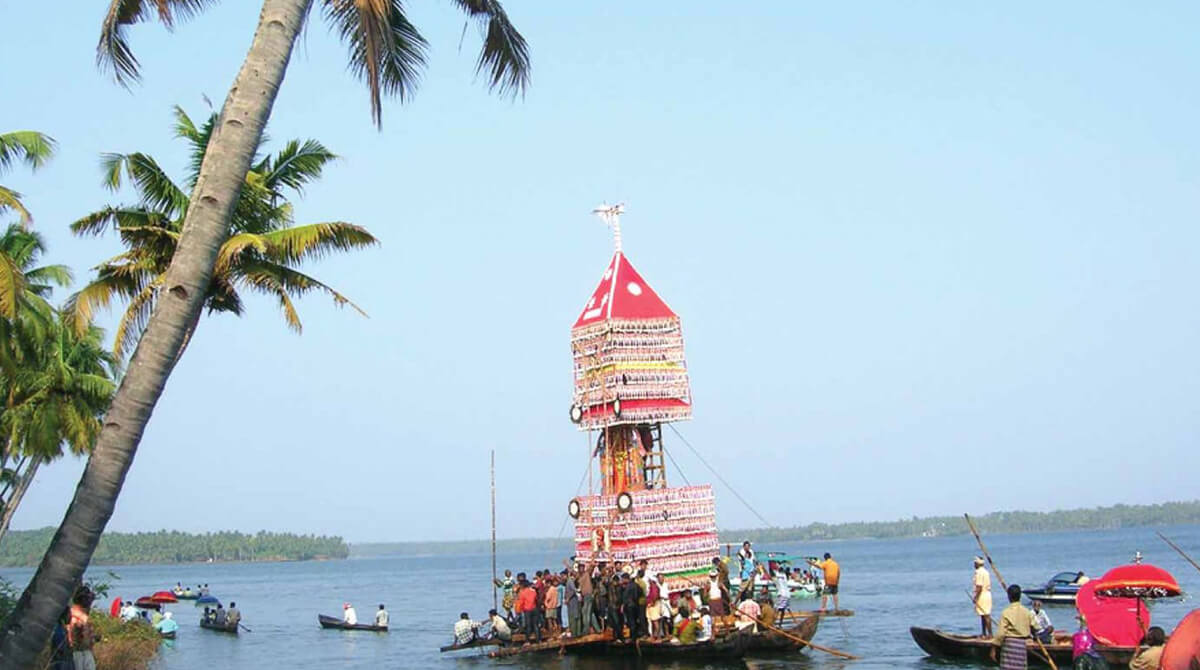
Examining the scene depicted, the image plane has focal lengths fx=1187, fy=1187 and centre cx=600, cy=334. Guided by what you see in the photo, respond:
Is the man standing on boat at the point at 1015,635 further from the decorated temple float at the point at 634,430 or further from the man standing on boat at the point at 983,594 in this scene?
the decorated temple float at the point at 634,430

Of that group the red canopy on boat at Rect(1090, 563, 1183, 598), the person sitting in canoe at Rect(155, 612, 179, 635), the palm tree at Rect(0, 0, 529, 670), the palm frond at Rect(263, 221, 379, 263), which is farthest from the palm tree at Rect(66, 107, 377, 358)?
the person sitting in canoe at Rect(155, 612, 179, 635)

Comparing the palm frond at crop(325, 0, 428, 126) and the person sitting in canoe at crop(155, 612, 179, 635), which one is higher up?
the palm frond at crop(325, 0, 428, 126)

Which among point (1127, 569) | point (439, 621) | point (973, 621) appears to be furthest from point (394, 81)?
point (439, 621)

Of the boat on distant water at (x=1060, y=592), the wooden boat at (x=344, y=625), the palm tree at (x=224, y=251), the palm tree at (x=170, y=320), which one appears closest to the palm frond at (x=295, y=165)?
the palm tree at (x=224, y=251)

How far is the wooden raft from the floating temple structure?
15.6 ft

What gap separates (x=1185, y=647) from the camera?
11.7 m

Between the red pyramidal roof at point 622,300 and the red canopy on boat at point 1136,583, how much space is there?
17.4 meters

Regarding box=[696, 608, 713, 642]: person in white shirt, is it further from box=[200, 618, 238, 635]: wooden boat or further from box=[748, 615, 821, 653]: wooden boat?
box=[200, 618, 238, 635]: wooden boat

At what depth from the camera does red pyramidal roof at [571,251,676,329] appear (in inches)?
1436

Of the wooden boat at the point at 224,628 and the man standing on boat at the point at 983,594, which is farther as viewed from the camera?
the wooden boat at the point at 224,628

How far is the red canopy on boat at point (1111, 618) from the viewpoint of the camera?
22328 mm

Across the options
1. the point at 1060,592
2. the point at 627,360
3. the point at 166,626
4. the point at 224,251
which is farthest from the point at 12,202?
the point at 1060,592

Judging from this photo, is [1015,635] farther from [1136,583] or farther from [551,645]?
[551,645]

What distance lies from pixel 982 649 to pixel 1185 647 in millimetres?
14412
